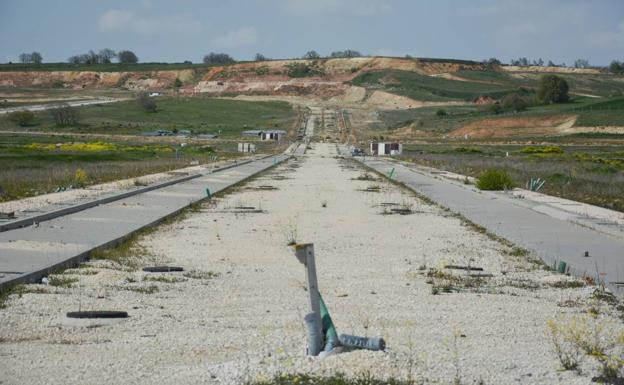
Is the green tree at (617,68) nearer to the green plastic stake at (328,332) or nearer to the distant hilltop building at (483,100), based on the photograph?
the distant hilltop building at (483,100)

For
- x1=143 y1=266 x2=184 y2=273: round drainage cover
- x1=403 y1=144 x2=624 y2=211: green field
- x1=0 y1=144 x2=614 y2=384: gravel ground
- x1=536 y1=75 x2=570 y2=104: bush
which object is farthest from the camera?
x1=536 y1=75 x2=570 y2=104: bush

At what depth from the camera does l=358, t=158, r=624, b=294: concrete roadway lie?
13188 millimetres

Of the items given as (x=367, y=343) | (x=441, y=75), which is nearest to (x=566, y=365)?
(x=367, y=343)

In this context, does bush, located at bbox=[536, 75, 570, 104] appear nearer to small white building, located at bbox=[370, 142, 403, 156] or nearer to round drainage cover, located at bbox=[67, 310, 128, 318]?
small white building, located at bbox=[370, 142, 403, 156]

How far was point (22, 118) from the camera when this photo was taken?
101062 millimetres

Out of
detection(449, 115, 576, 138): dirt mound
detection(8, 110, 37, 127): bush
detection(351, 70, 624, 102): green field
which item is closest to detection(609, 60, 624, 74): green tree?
detection(351, 70, 624, 102): green field

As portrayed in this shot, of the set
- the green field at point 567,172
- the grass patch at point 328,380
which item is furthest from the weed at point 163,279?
the green field at point 567,172

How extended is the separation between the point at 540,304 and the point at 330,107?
127 m

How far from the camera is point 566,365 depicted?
7160 millimetres

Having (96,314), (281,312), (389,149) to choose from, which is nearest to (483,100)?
(389,149)

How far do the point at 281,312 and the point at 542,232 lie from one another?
31.7ft

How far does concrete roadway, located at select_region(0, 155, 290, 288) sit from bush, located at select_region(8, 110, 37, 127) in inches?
3122

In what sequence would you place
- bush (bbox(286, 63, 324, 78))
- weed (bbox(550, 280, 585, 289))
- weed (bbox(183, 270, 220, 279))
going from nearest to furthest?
weed (bbox(550, 280, 585, 289)) < weed (bbox(183, 270, 220, 279)) < bush (bbox(286, 63, 324, 78))

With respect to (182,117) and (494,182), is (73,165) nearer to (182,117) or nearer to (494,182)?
(494,182)
